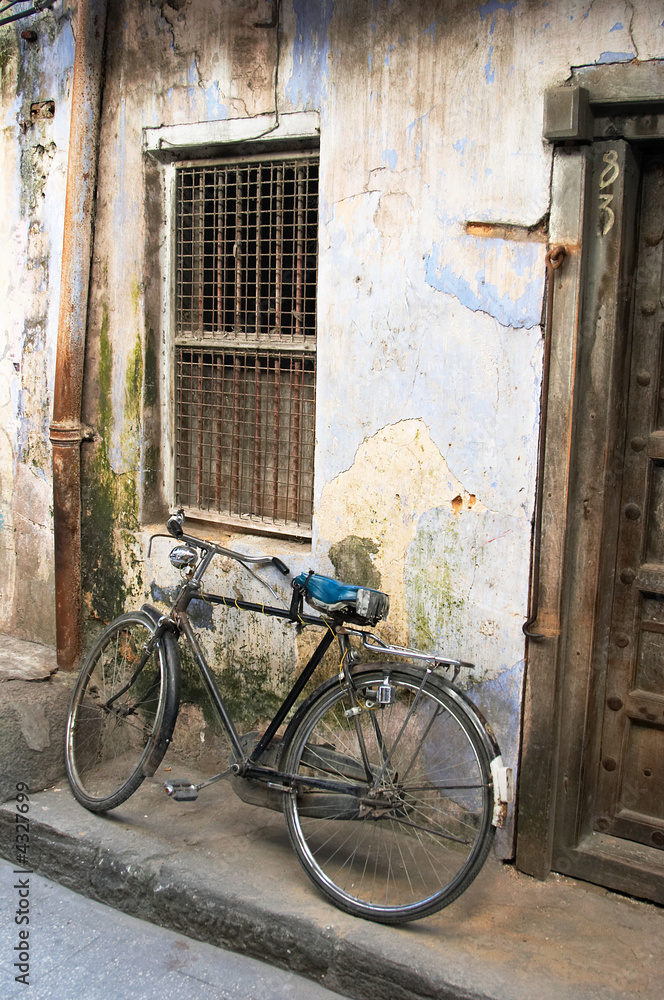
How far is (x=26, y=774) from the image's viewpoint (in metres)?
4.46

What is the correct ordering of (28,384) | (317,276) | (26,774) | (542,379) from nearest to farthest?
1. (542,379)
2. (317,276)
3. (26,774)
4. (28,384)

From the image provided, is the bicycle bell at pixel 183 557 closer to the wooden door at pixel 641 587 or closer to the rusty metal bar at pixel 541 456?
the rusty metal bar at pixel 541 456

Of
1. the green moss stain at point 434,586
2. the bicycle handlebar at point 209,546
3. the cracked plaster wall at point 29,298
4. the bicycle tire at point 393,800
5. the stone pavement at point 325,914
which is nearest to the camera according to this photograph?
the stone pavement at point 325,914

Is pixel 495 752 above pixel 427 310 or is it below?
below

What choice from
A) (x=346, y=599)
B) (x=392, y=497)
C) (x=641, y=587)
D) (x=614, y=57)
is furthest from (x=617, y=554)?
(x=614, y=57)

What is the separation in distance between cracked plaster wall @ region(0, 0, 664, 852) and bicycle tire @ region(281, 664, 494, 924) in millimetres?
371

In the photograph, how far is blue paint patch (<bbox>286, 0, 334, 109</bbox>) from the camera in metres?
3.97

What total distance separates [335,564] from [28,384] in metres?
2.24

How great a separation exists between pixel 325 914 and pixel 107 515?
2422mm

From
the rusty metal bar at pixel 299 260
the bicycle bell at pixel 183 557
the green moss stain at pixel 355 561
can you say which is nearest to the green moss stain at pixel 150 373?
the rusty metal bar at pixel 299 260

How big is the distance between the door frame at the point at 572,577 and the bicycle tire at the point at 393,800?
0.29 meters

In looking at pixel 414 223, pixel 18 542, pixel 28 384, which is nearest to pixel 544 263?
pixel 414 223

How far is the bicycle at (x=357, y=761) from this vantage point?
338 centimetres

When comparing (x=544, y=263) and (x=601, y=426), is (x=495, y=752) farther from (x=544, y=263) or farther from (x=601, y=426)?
(x=544, y=263)
